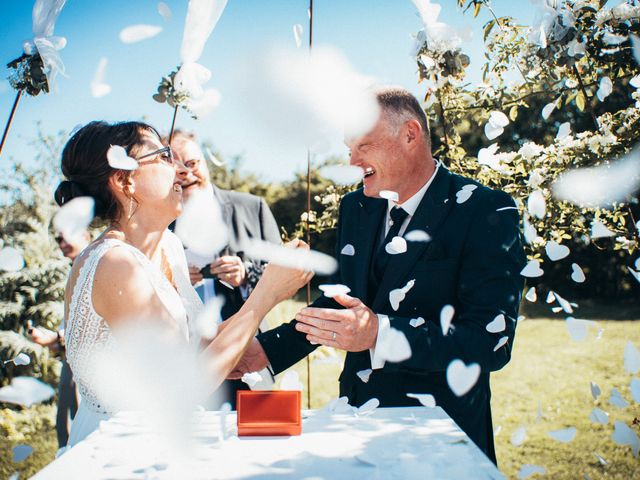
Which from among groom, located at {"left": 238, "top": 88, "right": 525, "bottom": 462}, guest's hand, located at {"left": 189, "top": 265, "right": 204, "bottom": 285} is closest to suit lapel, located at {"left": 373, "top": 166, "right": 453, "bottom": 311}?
groom, located at {"left": 238, "top": 88, "right": 525, "bottom": 462}

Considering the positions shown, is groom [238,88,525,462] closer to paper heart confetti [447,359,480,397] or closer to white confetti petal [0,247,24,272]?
paper heart confetti [447,359,480,397]

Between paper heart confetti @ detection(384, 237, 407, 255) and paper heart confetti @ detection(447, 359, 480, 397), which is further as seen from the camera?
paper heart confetti @ detection(384, 237, 407, 255)

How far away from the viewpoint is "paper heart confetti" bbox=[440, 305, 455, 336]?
2.33m

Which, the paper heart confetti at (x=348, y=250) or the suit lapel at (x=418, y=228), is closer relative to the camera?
the suit lapel at (x=418, y=228)

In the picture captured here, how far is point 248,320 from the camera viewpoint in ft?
7.64

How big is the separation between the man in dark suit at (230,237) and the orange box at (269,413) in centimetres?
212

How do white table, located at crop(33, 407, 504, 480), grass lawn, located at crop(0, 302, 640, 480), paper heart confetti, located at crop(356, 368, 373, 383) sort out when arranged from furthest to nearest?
grass lawn, located at crop(0, 302, 640, 480) → paper heart confetti, located at crop(356, 368, 373, 383) → white table, located at crop(33, 407, 504, 480)

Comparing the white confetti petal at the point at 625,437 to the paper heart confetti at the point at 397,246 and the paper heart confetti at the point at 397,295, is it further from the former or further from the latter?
the paper heart confetti at the point at 397,246

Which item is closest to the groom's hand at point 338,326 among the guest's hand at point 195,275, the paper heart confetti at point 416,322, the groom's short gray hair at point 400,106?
the paper heart confetti at point 416,322

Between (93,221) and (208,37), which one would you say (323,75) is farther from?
(93,221)

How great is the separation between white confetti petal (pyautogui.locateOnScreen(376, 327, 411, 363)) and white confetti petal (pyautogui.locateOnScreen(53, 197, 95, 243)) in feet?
4.89

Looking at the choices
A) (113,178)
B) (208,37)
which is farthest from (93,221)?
(208,37)

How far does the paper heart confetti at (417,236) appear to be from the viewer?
254 cm

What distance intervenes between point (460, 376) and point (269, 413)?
82cm
